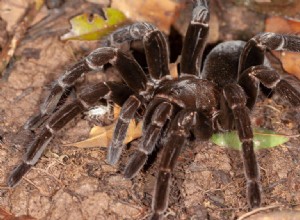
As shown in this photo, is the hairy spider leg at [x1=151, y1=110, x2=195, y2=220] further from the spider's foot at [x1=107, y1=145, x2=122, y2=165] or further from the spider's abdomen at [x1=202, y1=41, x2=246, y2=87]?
the spider's abdomen at [x1=202, y1=41, x2=246, y2=87]

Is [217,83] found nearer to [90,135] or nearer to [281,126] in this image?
[281,126]

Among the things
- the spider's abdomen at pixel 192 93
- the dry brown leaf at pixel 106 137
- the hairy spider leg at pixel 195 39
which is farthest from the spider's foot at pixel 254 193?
the hairy spider leg at pixel 195 39

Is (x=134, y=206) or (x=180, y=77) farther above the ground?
(x=180, y=77)

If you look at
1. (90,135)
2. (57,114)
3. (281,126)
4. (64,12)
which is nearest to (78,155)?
(90,135)

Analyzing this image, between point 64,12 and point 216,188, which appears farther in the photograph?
point 64,12

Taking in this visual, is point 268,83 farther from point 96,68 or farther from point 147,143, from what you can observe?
point 96,68

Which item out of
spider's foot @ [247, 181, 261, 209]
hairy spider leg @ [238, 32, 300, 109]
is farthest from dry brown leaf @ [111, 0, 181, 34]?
spider's foot @ [247, 181, 261, 209]
